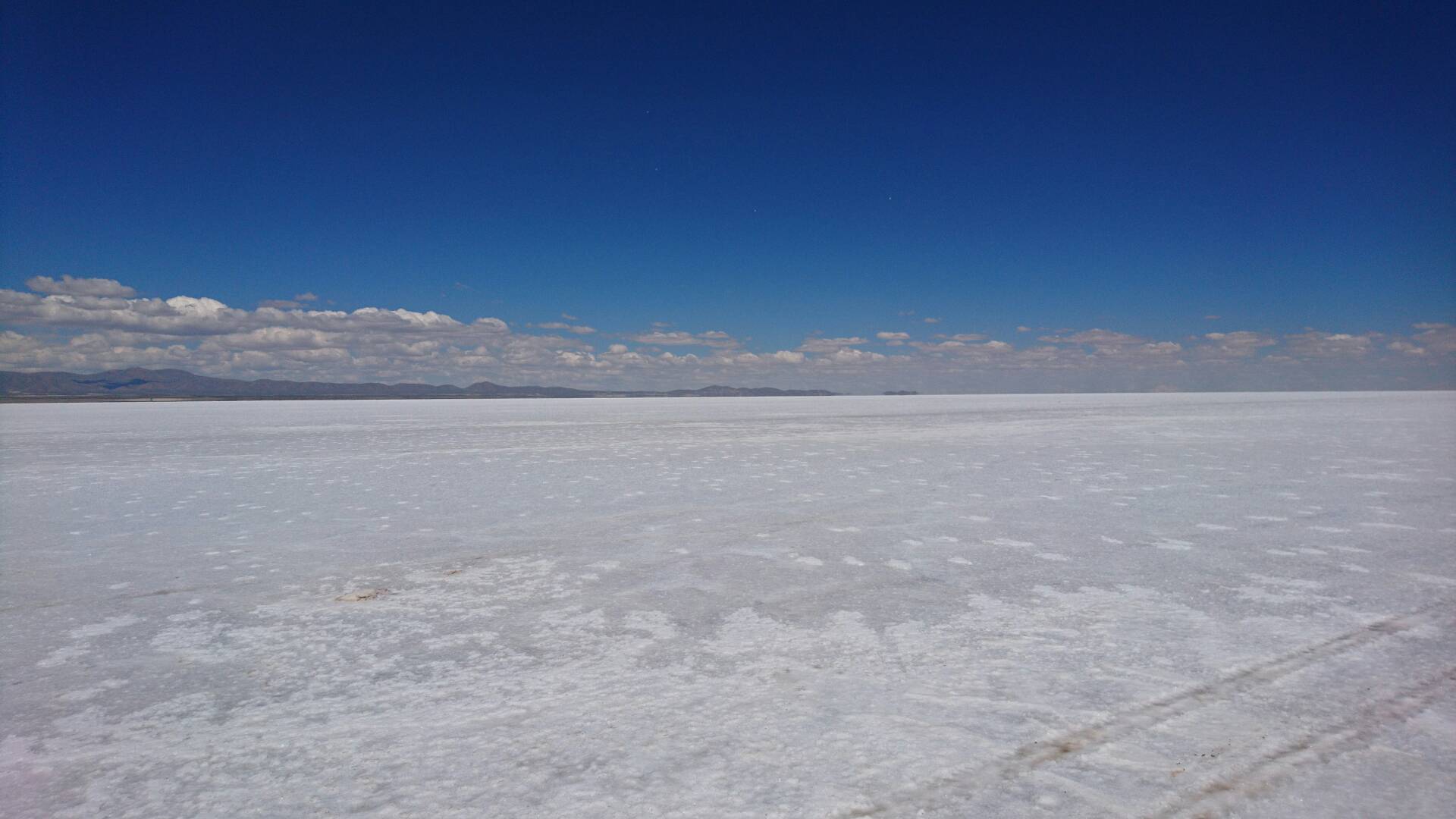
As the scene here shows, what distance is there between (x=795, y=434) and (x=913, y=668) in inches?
642

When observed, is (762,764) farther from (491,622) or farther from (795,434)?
(795,434)

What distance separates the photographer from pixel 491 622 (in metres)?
3.94

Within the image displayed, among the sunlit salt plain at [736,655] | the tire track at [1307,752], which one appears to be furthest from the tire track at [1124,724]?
the tire track at [1307,752]

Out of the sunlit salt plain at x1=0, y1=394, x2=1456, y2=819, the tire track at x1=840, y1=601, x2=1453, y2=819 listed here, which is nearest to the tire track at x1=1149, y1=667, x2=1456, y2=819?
the sunlit salt plain at x1=0, y1=394, x2=1456, y2=819

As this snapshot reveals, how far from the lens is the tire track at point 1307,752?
6.98 feet

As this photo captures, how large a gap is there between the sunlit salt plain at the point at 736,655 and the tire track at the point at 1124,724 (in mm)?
14

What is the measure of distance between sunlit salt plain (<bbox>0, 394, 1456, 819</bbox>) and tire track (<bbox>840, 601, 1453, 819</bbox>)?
1 cm

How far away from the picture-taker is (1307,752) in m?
2.42

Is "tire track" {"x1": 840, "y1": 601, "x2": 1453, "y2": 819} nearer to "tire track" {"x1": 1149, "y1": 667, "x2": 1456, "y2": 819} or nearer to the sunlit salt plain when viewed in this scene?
the sunlit salt plain

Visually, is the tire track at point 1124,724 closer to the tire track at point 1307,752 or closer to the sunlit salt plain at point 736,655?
the sunlit salt plain at point 736,655

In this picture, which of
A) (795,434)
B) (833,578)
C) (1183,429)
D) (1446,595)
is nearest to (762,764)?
(833,578)

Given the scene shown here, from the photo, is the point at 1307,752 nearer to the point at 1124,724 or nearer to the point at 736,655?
the point at 1124,724

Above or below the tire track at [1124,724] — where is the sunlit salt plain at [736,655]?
below

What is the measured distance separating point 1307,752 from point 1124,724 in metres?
0.52
